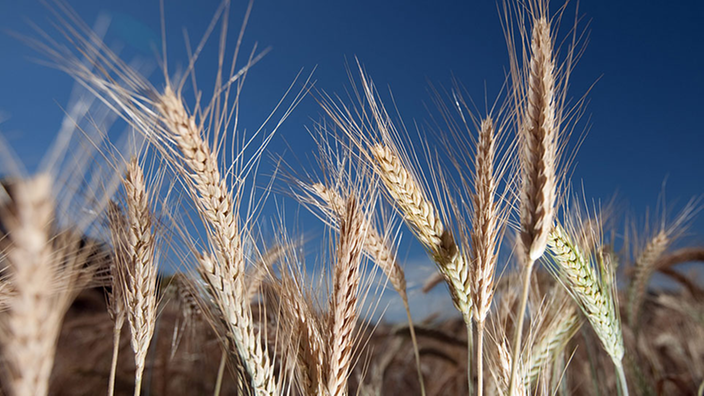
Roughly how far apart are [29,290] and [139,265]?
0.62 metres

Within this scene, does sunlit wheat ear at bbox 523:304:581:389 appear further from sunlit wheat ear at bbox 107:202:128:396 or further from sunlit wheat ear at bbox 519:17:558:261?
sunlit wheat ear at bbox 107:202:128:396

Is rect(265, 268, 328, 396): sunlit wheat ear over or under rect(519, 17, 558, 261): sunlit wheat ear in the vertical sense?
under

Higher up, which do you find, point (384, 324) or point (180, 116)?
point (180, 116)

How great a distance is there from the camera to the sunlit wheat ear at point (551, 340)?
5.84 ft

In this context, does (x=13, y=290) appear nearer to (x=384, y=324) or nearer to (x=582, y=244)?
(x=582, y=244)

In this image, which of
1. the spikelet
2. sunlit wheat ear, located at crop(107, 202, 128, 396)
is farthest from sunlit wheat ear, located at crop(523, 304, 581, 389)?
sunlit wheat ear, located at crop(107, 202, 128, 396)

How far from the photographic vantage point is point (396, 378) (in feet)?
14.7

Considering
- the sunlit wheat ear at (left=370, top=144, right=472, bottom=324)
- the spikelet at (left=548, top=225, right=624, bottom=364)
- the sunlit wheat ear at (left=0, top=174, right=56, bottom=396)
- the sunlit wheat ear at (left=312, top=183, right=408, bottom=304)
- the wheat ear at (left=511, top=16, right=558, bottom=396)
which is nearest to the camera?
the sunlit wheat ear at (left=0, top=174, right=56, bottom=396)

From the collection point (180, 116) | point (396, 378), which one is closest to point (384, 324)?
point (396, 378)

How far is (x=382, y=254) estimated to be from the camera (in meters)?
1.81

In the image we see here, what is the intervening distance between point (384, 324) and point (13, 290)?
391 cm

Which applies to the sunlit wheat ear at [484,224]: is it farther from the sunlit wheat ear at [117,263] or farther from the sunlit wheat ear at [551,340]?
the sunlit wheat ear at [117,263]

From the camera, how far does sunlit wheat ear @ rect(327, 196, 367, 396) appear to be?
3.79 ft

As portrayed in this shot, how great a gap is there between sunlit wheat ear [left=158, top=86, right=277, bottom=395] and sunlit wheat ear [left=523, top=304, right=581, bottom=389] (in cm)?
93
